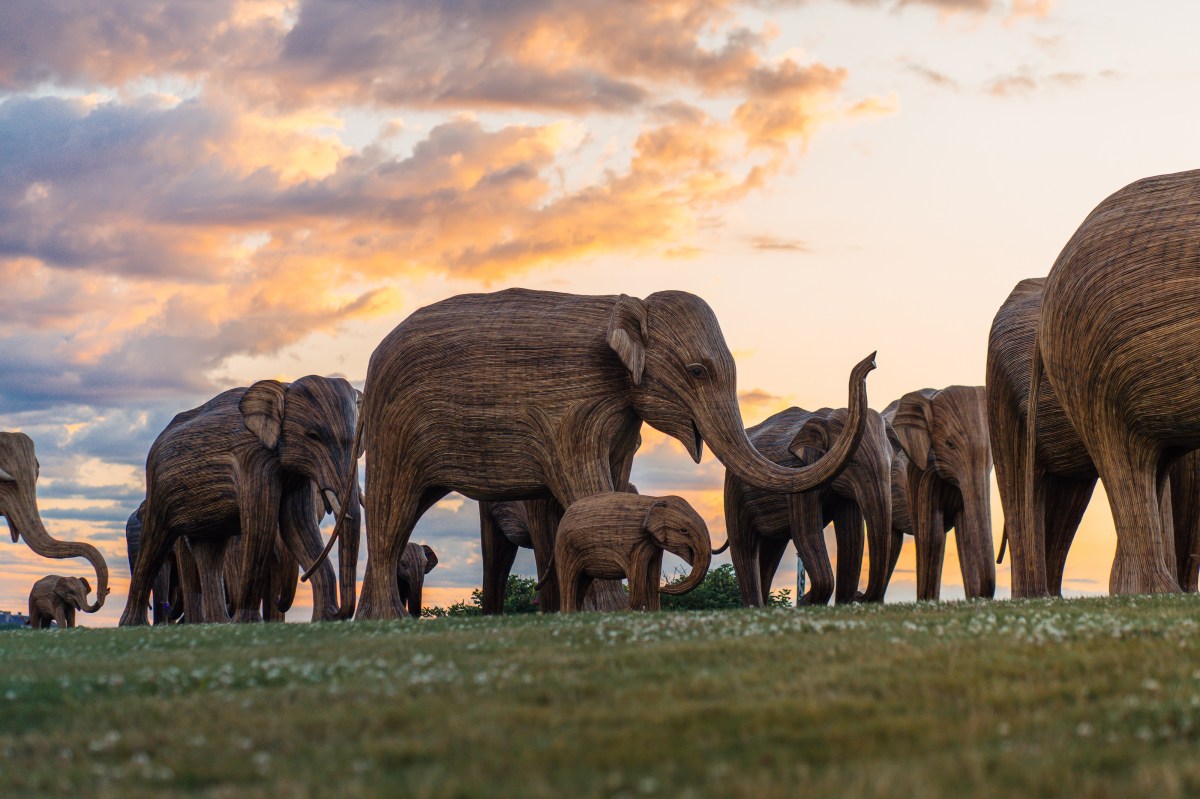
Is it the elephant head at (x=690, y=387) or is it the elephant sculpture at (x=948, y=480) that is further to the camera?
the elephant sculpture at (x=948, y=480)

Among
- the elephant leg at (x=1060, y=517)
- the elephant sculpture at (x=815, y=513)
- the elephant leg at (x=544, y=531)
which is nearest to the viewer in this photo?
the elephant leg at (x=1060, y=517)

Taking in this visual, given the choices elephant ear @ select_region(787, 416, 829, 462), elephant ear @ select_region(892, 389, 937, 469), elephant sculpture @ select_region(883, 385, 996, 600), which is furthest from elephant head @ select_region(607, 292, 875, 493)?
elephant ear @ select_region(892, 389, 937, 469)

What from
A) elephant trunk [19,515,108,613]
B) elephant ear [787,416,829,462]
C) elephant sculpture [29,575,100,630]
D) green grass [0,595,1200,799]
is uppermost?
elephant ear [787,416,829,462]

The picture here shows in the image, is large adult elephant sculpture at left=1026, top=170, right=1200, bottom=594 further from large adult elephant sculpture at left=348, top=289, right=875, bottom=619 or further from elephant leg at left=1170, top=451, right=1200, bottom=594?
large adult elephant sculpture at left=348, top=289, right=875, bottom=619

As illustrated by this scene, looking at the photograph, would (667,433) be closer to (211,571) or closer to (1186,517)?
(1186,517)

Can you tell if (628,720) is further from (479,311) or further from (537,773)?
(479,311)

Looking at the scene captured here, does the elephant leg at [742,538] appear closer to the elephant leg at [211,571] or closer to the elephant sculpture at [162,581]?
the elephant leg at [211,571]

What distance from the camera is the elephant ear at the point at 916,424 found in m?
22.3

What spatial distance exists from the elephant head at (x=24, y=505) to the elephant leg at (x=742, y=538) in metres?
11.8

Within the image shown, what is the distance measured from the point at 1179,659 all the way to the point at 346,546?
52.2 feet

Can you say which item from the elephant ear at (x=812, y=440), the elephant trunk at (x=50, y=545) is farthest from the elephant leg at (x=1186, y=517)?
the elephant trunk at (x=50, y=545)

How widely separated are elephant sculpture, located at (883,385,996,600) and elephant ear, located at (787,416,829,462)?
1.54 metres

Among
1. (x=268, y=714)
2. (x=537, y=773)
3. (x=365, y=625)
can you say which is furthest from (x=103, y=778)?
(x=365, y=625)

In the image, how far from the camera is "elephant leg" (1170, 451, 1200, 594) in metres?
18.0
